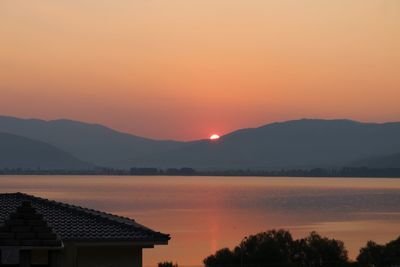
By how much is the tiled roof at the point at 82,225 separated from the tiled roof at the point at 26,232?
4809 millimetres

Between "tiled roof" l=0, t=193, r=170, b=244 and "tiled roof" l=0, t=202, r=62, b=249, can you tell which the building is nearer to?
"tiled roof" l=0, t=193, r=170, b=244

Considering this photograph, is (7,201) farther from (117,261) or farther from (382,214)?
(382,214)

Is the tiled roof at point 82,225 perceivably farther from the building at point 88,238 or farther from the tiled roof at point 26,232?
the tiled roof at point 26,232

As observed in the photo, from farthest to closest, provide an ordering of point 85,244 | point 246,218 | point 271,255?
point 246,218 < point 271,255 < point 85,244

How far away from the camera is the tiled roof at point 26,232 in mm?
8469

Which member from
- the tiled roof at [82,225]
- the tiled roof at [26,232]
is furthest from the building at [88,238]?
the tiled roof at [26,232]

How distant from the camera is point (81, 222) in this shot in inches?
583

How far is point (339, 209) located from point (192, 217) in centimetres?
3070

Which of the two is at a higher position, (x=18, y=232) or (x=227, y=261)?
(x=18, y=232)

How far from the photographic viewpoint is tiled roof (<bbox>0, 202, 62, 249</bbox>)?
8.47 metres

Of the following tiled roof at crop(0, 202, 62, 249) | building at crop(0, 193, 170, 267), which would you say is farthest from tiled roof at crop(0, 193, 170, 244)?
tiled roof at crop(0, 202, 62, 249)

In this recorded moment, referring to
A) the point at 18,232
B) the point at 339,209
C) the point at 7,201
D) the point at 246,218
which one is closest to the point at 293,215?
the point at 246,218

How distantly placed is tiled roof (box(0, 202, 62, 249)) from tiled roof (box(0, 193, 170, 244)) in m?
4.81

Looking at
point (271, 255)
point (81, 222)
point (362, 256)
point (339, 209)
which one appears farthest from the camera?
point (339, 209)
